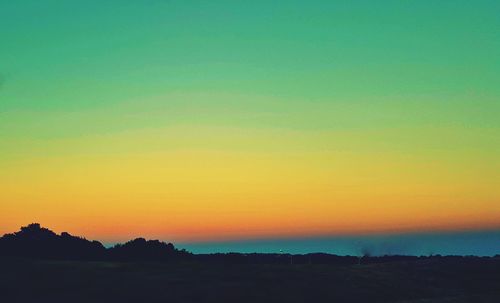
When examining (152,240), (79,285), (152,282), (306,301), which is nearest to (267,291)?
(306,301)

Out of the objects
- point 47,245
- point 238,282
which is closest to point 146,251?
point 47,245

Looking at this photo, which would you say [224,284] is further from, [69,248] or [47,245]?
[47,245]

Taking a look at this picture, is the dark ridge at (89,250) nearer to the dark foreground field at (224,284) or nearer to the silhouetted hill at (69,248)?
the silhouetted hill at (69,248)

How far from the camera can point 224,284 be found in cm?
5181

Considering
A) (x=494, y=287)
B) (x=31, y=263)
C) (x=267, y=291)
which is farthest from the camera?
(x=494, y=287)

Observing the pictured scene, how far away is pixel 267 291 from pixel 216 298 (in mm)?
4744

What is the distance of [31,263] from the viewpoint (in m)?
54.9

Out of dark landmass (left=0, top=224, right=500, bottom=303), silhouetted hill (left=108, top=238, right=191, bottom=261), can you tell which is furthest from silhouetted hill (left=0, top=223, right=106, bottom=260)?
dark landmass (left=0, top=224, right=500, bottom=303)

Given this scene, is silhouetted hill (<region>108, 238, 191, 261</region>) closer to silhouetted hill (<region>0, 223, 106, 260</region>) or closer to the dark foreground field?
silhouetted hill (<region>0, 223, 106, 260</region>)

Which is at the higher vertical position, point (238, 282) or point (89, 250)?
point (89, 250)

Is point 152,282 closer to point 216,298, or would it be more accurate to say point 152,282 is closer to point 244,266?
point 216,298

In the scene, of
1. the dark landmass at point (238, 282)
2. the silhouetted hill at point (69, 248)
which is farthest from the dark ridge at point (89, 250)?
the dark landmass at point (238, 282)

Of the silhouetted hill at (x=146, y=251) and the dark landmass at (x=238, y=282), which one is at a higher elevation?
the silhouetted hill at (x=146, y=251)

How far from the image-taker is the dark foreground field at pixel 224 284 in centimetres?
4731
